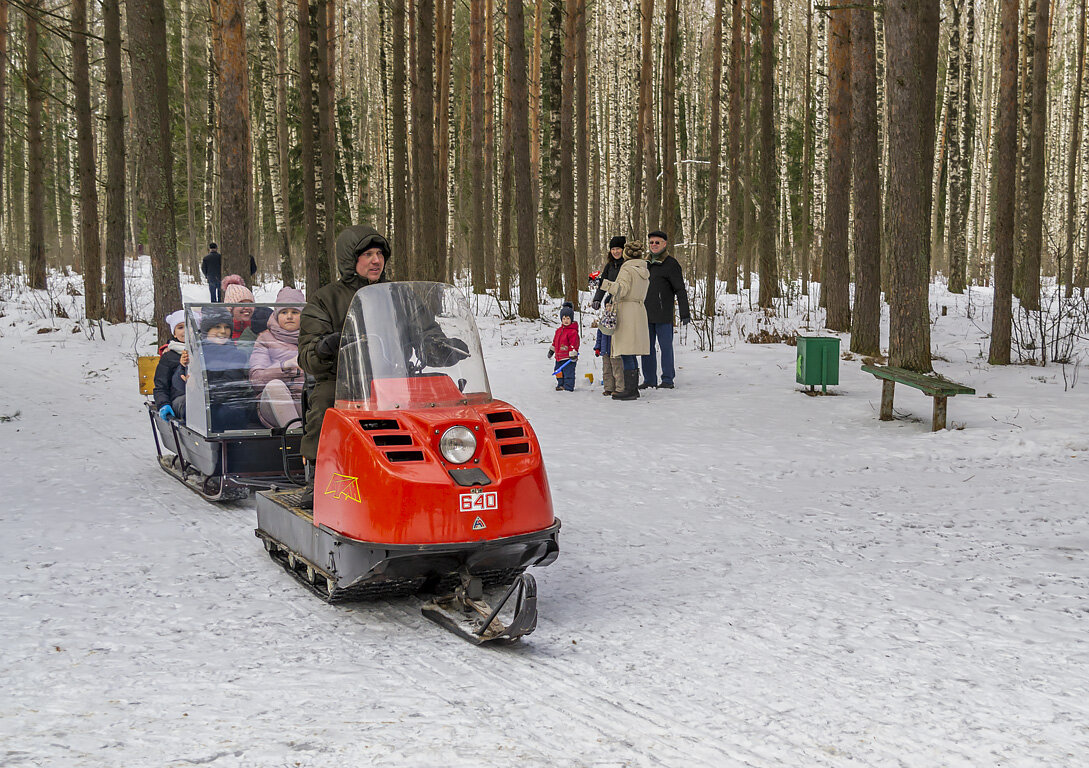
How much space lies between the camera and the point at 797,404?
11.1 m

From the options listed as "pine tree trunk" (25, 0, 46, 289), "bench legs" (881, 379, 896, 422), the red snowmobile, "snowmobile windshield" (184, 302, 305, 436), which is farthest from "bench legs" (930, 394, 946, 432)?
"pine tree trunk" (25, 0, 46, 289)

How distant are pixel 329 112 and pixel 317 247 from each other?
312cm

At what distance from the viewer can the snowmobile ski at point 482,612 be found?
4.23 m

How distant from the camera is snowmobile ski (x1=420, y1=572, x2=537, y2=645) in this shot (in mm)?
4227

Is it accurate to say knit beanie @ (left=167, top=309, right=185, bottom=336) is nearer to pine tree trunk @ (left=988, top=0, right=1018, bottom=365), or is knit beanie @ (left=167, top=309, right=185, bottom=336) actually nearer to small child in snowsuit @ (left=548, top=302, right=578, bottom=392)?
small child in snowsuit @ (left=548, top=302, right=578, bottom=392)

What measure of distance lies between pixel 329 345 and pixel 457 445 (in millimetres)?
1135

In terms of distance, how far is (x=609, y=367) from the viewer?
40.6 ft

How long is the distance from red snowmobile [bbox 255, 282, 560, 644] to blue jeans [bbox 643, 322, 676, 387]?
755 cm

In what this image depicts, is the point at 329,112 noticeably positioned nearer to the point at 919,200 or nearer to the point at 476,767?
the point at 919,200

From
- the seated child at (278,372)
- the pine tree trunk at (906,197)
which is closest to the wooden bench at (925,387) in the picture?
the pine tree trunk at (906,197)

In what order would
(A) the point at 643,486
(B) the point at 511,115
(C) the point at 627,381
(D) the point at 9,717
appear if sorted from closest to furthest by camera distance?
(D) the point at 9,717, (A) the point at 643,486, (C) the point at 627,381, (B) the point at 511,115

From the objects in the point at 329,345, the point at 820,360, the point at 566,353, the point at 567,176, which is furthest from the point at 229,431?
the point at 567,176

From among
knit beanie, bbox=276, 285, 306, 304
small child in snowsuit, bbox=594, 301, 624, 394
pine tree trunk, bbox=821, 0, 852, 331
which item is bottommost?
small child in snowsuit, bbox=594, 301, 624, 394

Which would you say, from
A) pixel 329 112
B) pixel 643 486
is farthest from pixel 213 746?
pixel 329 112
